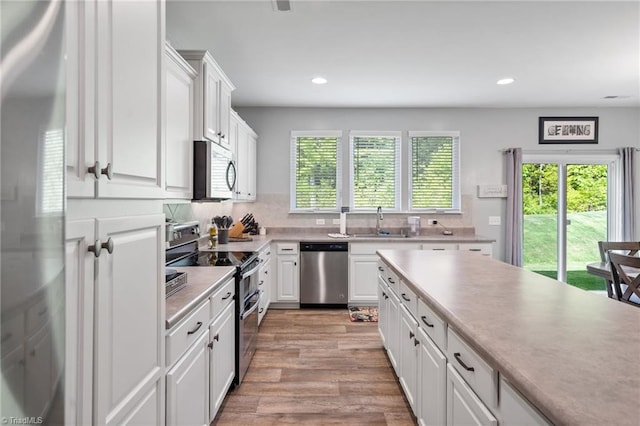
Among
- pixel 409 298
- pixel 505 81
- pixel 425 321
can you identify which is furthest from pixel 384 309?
pixel 505 81

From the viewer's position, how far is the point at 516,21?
8.70 feet

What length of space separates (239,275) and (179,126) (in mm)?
1062

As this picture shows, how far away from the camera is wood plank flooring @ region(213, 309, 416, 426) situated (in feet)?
7.29

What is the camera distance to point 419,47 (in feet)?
10.2

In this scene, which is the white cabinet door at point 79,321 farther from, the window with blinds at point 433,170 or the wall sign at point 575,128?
the wall sign at point 575,128

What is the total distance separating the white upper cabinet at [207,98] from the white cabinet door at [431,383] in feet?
6.45

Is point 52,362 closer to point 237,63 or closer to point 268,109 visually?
point 237,63

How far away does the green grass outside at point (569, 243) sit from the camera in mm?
5113

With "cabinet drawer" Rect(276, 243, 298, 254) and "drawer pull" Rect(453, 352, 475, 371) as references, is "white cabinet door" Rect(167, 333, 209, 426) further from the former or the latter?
"cabinet drawer" Rect(276, 243, 298, 254)

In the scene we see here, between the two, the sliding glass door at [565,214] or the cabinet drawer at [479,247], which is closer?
the cabinet drawer at [479,247]

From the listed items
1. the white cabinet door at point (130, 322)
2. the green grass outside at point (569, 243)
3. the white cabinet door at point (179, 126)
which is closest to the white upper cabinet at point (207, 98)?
the white cabinet door at point (179, 126)

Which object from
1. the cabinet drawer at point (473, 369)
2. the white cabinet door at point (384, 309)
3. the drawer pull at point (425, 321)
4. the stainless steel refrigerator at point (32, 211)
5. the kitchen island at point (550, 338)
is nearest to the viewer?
the stainless steel refrigerator at point (32, 211)

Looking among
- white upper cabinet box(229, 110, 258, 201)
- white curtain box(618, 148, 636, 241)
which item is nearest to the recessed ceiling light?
white curtain box(618, 148, 636, 241)

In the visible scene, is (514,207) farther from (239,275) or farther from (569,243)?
(239,275)
